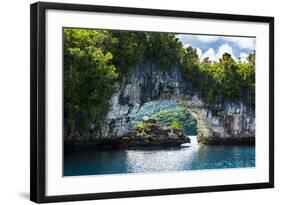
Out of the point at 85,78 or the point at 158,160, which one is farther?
the point at 158,160

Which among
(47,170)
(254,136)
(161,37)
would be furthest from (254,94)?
(47,170)

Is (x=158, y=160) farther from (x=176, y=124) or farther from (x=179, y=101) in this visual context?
(x=179, y=101)

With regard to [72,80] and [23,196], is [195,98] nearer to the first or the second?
[72,80]

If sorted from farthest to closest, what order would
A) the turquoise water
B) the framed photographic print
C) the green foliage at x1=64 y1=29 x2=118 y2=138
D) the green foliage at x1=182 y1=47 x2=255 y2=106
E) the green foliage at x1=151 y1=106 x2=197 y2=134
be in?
the green foliage at x1=182 y1=47 x2=255 y2=106
the green foliage at x1=151 y1=106 x2=197 y2=134
the turquoise water
the green foliage at x1=64 y1=29 x2=118 y2=138
the framed photographic print

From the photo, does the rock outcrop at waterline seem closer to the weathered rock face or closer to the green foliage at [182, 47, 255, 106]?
the weathered rock face

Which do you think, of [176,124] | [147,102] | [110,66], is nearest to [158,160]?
[176,124]

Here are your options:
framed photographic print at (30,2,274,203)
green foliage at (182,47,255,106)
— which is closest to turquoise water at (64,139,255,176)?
framed photographic print at (30,2,274,203)
